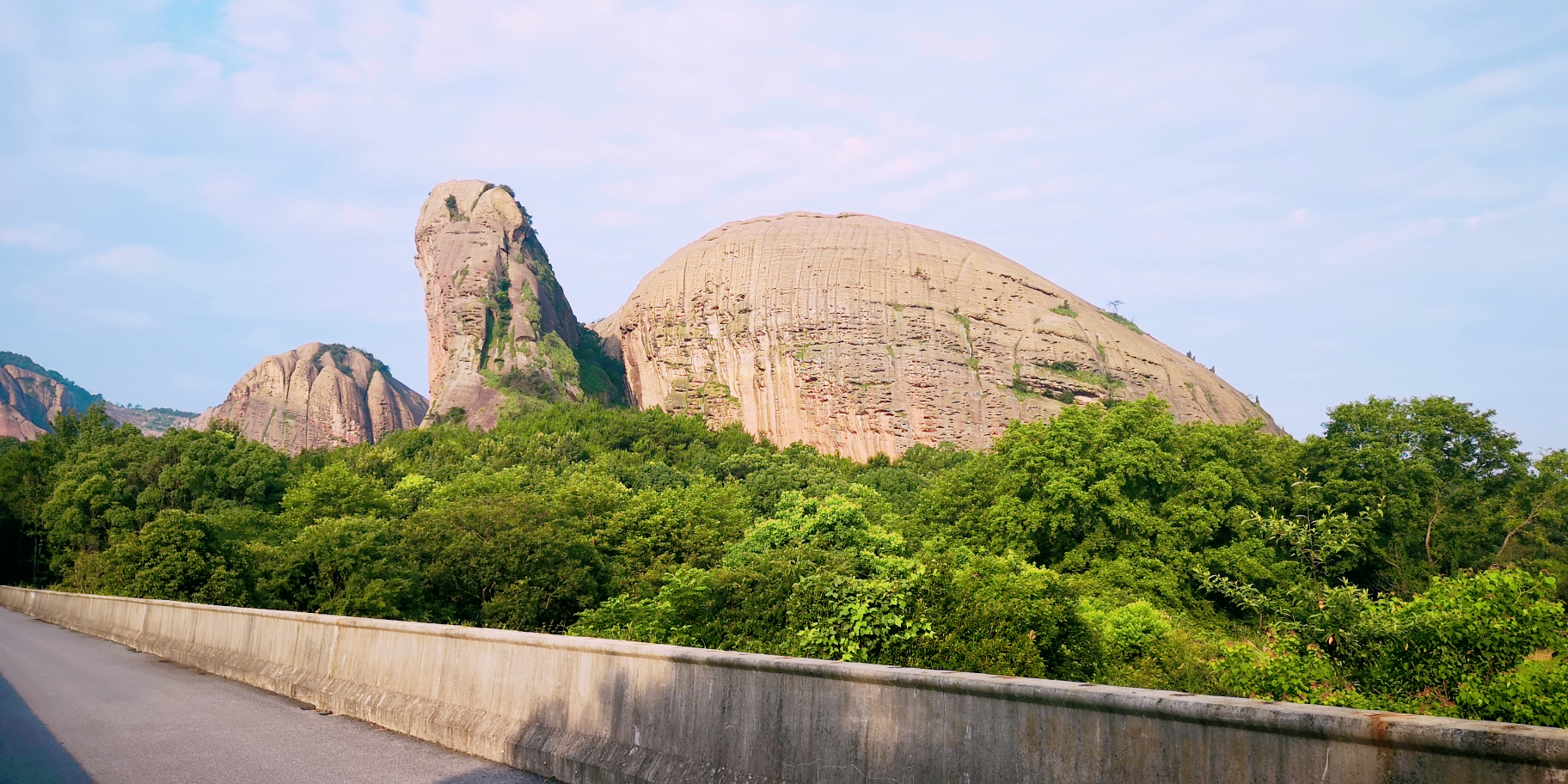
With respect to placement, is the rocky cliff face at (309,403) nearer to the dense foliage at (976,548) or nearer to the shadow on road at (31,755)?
the dense foliage at (976,548)

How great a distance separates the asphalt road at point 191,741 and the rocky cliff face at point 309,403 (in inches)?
4255

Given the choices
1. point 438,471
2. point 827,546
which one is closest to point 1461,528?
point 827,546

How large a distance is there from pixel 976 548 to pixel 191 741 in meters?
32.0

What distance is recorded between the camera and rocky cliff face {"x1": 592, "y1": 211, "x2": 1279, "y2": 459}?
281ft

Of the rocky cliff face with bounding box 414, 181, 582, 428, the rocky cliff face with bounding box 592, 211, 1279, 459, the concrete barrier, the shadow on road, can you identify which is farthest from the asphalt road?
the rocky cliff face with bounding box 414, 181, 582, 428

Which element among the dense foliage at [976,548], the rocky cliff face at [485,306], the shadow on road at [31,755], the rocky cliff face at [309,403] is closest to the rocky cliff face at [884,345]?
the dense foliage at [976,548]

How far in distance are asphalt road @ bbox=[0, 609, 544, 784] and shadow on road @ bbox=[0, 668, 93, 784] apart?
0.01 metres

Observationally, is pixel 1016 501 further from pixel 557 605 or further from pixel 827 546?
pixel 557 605

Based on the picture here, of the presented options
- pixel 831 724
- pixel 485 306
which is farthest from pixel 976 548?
pixel 485 306

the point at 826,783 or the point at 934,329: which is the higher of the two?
the point at 934,329

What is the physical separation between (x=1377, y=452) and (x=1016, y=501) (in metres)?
21.4

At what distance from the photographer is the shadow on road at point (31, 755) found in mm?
8352

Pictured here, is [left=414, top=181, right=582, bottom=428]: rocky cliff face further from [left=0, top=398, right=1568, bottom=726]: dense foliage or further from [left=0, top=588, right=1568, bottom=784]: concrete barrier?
[left=0, top=588, right=1568, bottom=784]: concrete barrier

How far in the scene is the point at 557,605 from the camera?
3447 centimetres
